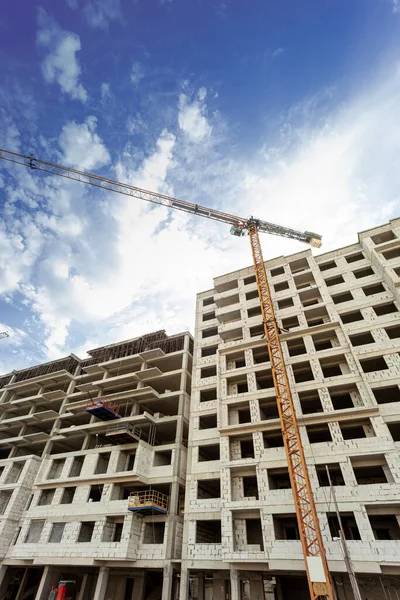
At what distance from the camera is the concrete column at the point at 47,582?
3150 centimetres

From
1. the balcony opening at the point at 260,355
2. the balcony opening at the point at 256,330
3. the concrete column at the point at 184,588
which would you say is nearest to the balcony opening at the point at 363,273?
the balcony opening at the point at 256,330

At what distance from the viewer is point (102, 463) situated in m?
37.7

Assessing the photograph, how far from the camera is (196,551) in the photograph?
27.7 meters

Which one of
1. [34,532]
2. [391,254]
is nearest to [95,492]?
[34,532]

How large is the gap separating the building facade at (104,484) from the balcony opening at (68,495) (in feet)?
0.44

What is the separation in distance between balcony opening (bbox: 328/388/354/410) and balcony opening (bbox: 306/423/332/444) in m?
3.29

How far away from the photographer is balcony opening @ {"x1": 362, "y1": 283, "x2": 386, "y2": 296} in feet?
123

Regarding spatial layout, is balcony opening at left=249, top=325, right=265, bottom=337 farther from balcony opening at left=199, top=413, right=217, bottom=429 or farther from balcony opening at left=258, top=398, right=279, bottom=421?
balcony opening at left=199, top=413, right=217, bottom=429

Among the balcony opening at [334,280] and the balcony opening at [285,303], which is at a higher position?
the balcony opening at [334,280]

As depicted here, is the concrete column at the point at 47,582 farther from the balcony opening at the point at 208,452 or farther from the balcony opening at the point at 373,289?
the balcony opening at the point at 373,289

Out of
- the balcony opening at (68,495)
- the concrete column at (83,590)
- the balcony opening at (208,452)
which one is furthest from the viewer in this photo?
the balcony opening at (68,495)

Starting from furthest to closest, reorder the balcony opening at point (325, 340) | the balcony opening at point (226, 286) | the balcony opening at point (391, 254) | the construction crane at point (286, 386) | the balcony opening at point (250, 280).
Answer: the balcony opening at point (226, 286) → the balcony opening at point (250, 280) → the balcony opening at point (391, 254) → the balcony opening at point (325, 340) → the construction crane at point (286, 386)

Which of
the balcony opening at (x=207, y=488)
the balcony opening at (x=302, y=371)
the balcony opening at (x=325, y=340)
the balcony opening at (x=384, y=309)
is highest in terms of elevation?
the balcony opening at (x=384, y=309)

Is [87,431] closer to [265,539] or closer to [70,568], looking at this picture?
[70,568]
